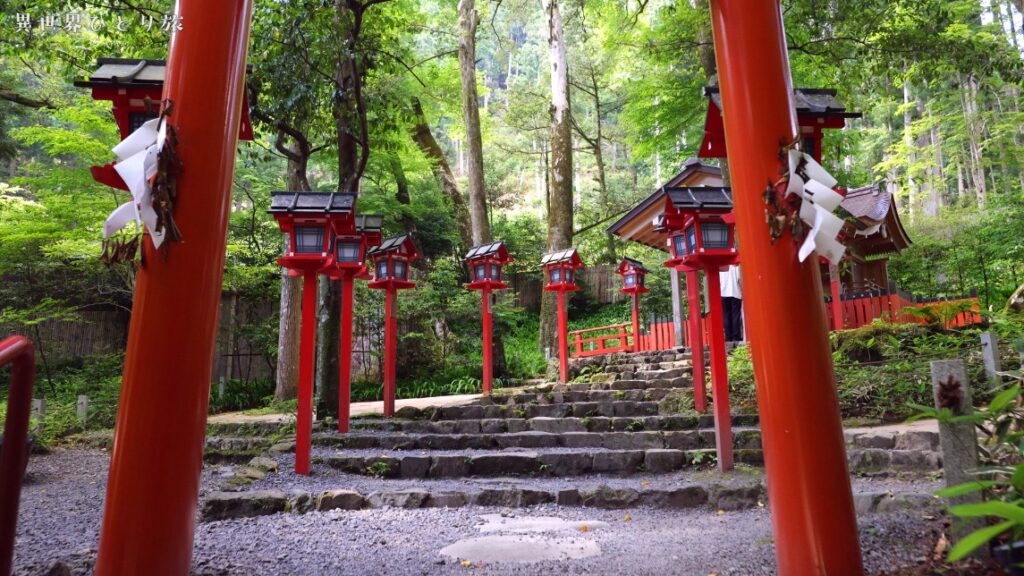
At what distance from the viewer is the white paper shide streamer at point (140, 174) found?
211 centimetres

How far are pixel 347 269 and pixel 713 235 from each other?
4.45m

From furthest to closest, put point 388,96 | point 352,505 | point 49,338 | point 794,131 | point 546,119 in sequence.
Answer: point 546,119, point 49,338, point 388,96, point 352,505, point 794,131

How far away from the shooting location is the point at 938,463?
511cm

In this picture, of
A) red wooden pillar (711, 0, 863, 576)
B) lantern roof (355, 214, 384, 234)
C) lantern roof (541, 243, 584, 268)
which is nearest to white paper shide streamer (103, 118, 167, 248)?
red wooden pillar (711, 0, 863, 576)

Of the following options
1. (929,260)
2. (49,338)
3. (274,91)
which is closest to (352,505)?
(274,91)

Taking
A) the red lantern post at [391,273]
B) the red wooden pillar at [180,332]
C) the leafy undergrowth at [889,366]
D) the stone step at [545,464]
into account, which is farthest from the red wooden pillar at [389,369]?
the red wooden pillar at [180,332]

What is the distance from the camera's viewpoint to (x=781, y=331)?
7.46ft

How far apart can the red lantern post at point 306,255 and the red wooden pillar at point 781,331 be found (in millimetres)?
4401

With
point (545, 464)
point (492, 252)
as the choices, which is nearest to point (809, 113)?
point (545, 464)

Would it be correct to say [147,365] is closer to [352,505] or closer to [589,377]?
[352,505]

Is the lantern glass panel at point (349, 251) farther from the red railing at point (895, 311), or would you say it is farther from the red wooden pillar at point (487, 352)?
the red railing at point (895, 311)

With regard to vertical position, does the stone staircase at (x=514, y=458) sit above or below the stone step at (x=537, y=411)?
below

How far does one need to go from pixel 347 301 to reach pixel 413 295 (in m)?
6.47

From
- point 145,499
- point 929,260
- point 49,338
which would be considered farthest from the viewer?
point 929,260
